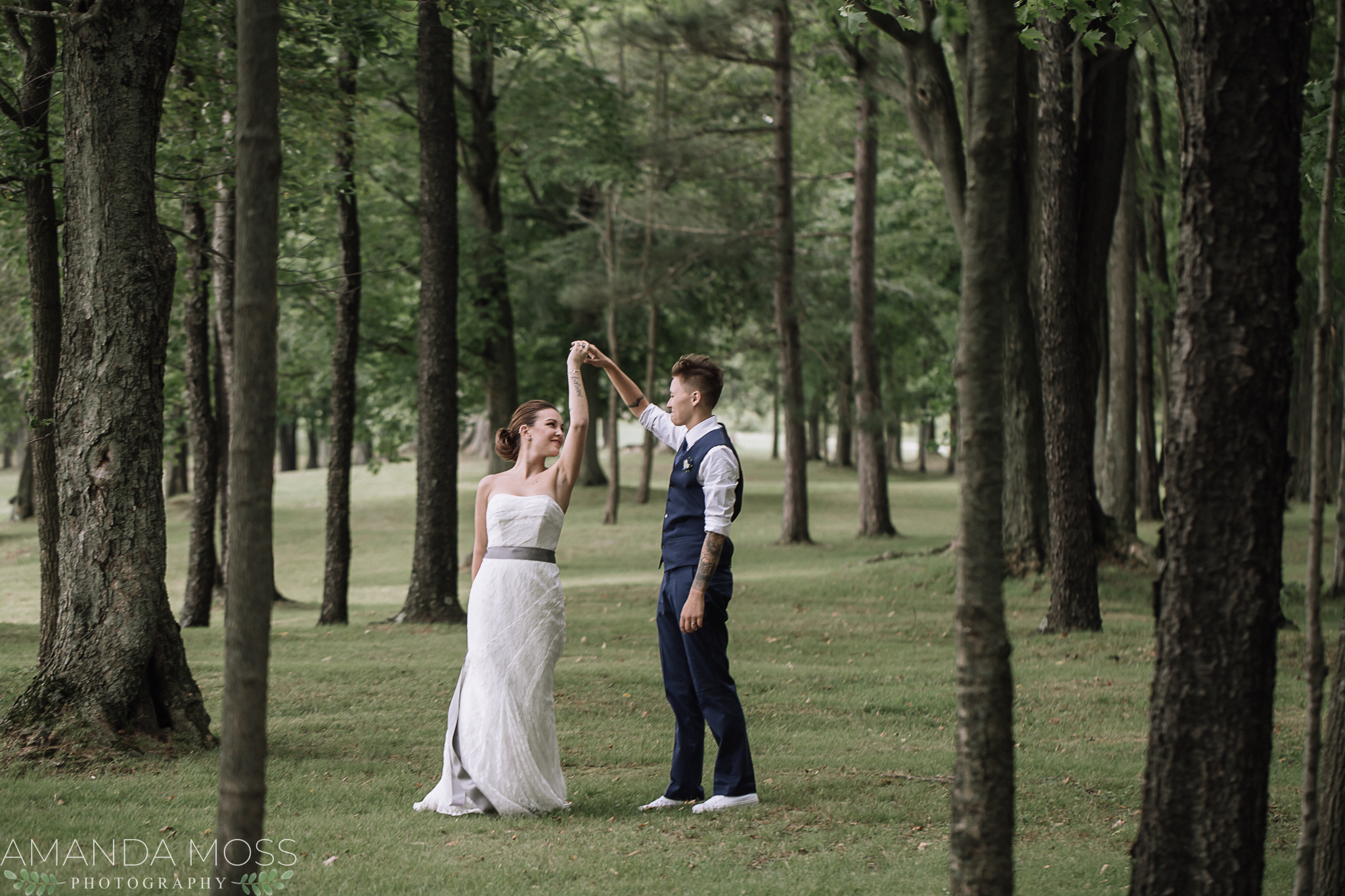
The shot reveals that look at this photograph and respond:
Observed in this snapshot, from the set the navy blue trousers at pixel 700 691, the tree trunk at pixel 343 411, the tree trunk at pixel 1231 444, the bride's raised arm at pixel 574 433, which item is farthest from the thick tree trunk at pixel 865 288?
the tree trunk at pixel 1231 444

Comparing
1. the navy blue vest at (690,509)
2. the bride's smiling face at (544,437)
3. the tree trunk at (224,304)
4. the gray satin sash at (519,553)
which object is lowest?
the gray satin sash at (519,553)

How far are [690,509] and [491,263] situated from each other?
18.5 m

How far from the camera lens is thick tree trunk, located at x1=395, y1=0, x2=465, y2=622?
13.5 meters

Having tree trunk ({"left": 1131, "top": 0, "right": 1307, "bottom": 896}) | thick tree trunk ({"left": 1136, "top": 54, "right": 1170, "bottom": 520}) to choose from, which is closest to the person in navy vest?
tree trunk ({"left": 1131, "top": 0, "right": 1307, "bottom": 896})

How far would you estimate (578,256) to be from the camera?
27219mm

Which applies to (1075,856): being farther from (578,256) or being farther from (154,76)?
(578,256)

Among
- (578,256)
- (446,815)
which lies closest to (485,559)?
(446,815)

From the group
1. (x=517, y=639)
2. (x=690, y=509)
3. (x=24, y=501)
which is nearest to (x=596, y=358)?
(x=690, y=509)

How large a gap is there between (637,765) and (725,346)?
2581cm

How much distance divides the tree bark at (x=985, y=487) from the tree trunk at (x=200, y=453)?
1259 cm

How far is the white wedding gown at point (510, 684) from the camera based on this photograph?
Result: 551 cm

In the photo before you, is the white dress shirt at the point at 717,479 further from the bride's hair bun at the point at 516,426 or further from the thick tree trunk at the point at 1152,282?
the thick tree trunk at the point at 1152,282

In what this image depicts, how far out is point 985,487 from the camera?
2.94 m

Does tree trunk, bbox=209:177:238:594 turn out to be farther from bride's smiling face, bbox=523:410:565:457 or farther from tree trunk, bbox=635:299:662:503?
tree trunk, bbox=635:299:662:503
